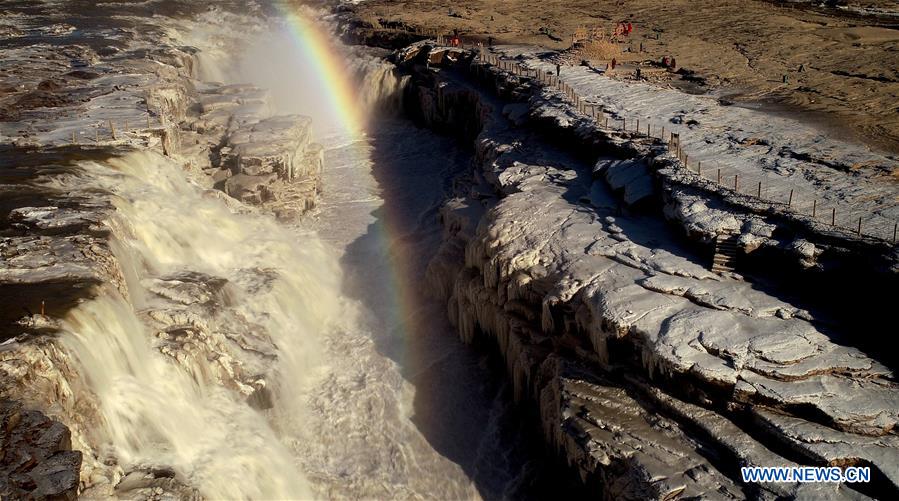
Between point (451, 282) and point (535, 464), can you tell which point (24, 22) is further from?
point (535, 464)

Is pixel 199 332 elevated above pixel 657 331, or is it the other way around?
pixel 657 331

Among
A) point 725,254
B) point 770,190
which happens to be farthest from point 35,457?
point 770,190

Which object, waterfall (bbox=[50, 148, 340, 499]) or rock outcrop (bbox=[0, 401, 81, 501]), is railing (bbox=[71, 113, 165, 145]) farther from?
rock outcrop (bbox=[0, 401, 81, 501])

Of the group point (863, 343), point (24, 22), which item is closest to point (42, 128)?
point (863, 343)

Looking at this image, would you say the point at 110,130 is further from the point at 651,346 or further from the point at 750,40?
the point at 750,40

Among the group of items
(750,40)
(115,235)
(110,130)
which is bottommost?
(750,40)

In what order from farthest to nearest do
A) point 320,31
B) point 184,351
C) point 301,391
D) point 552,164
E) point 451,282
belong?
point 320,31 → point 552,164 → point 451,282 → point 301,391 → point 184,351

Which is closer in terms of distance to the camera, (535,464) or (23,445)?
(23,445)
